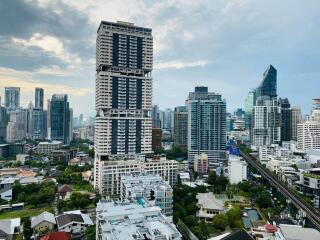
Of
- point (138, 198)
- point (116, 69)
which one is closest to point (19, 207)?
point (138, 198)

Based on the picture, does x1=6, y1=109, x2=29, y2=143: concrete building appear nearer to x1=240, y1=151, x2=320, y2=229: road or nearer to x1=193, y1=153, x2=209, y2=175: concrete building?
x1=193, y1=153, x2=209, y2=175: concrete building

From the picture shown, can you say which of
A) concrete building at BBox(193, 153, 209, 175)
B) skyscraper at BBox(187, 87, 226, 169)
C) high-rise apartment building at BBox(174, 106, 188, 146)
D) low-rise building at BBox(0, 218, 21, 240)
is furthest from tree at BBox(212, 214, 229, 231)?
high-rise apartment building at BBox(174, 106, 188, 146)

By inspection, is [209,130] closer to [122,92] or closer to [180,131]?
[180,131]

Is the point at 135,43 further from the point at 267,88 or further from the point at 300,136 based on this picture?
the point at 267,88

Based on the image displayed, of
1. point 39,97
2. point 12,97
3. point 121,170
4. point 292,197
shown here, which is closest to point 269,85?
point 292,197

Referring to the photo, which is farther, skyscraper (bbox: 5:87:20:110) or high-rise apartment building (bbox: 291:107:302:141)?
skyscraper (bbox: 5:87:20:110)
